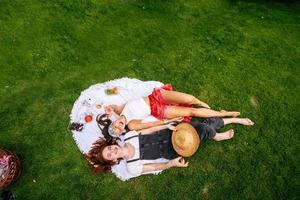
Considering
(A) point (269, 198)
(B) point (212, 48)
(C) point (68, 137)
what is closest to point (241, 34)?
(B) point (212, 48)

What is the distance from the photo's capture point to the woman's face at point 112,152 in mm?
A: 7098

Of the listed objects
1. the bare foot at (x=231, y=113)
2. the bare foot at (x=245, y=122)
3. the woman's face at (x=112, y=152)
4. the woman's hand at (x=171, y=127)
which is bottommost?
the woman's face at (x=112, y=152)

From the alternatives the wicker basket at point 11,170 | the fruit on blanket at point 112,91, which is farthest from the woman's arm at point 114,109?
the wicker basket at point 11,170

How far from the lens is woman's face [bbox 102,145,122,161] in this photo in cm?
710

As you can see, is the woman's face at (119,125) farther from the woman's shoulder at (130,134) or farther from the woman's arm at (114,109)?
the woman's arm at (114,109)

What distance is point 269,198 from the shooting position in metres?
7.13

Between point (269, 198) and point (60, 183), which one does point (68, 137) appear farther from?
point (269, 198)

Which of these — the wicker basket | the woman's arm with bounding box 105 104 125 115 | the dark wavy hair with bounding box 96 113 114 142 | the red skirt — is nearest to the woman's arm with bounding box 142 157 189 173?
the red skirt

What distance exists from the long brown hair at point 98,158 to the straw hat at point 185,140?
1281mm

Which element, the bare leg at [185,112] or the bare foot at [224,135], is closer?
the bare leg at [185,112]

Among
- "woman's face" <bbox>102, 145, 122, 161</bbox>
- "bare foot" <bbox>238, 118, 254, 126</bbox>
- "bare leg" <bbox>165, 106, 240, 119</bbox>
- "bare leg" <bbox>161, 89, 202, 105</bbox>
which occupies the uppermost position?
"bare leg" <bbox>161, 89, 202, 105</bbox>

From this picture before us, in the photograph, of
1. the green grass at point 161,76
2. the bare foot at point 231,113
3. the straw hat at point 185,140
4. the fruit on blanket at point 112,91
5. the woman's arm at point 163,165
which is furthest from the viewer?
the fruit on blanket at point 112,91

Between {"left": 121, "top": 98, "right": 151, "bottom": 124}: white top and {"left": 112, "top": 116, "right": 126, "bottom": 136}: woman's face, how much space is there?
0.17 metres

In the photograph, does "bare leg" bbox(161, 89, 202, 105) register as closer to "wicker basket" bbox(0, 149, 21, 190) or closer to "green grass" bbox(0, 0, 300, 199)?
"green grass" bbox(0, 0, 300, 199)
